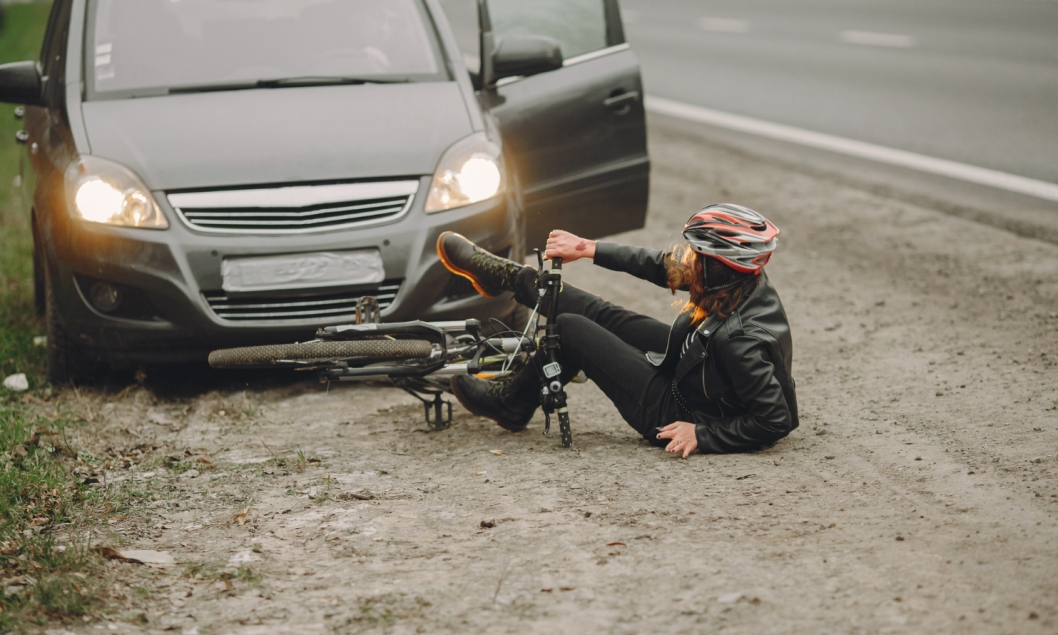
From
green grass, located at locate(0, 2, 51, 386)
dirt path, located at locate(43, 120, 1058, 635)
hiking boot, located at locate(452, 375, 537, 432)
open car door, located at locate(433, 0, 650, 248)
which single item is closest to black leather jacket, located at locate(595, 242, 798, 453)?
dirt path, located at locate(43, 120, 1058, 635)

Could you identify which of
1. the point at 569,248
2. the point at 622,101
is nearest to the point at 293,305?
the point at 569,248

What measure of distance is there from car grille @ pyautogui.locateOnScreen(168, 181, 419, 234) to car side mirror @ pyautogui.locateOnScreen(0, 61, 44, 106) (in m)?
1.15

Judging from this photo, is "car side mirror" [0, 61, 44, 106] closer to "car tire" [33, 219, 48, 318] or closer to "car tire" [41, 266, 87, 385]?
"car tire" [33, 219, 48, 318]

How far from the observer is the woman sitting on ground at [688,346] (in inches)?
163

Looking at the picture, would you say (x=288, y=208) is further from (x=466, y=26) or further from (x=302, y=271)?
(x=466, y=26)

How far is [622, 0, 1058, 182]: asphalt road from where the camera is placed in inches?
405

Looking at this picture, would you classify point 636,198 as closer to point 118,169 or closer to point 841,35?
point 118,169

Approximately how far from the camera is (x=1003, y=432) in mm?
4305

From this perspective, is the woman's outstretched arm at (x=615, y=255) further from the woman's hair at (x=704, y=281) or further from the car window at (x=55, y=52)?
the car window at (x=55, y=52)

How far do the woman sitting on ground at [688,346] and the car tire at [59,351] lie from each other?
6.07 ft

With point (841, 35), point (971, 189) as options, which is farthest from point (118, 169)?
point (841, 35)

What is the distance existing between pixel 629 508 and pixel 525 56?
9.25ft

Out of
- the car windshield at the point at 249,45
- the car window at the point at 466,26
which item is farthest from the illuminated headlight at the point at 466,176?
the car window at the point at 466,26

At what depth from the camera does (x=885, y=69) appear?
45.3 feet
